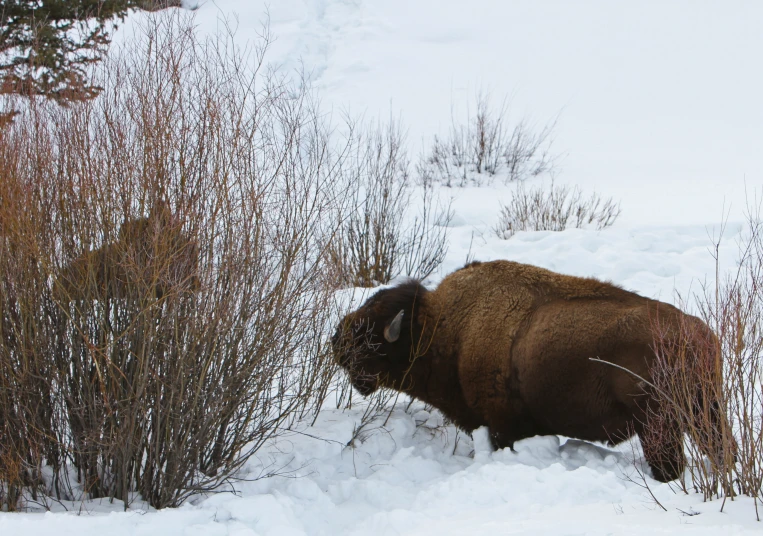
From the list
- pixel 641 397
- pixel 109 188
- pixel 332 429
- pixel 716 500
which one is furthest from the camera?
pixel 332 429

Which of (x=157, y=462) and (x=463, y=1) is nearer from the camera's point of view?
(x=157, y=462)

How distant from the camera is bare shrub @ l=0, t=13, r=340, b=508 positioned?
4066 millimetres

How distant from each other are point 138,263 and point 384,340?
8.03 ft

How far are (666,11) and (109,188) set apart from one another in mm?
29082

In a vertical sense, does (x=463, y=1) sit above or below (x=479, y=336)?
above

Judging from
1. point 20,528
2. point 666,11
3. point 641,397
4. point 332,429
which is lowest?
point 332,429

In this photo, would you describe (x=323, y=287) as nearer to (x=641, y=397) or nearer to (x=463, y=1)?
(x=641, y=397)

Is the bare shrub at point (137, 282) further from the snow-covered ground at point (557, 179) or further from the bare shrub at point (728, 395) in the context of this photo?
the bare shrub at point (728, 395)

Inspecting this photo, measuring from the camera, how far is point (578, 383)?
16.5 ft

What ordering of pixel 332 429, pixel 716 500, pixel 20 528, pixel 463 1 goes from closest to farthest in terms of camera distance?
pixel 20 528 → pixel 716 500 → pixel 332 429 → pixel 463 1

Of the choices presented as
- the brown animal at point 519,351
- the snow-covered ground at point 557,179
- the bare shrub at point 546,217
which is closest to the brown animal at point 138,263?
the snow-covered ground at point 557,179

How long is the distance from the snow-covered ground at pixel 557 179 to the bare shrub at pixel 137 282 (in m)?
0.38

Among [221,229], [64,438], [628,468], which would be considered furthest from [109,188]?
[628,468]

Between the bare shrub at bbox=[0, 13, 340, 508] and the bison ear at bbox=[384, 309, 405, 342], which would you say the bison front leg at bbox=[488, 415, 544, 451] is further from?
the bare shrub at bbox=[0, 13, 340, 508]
